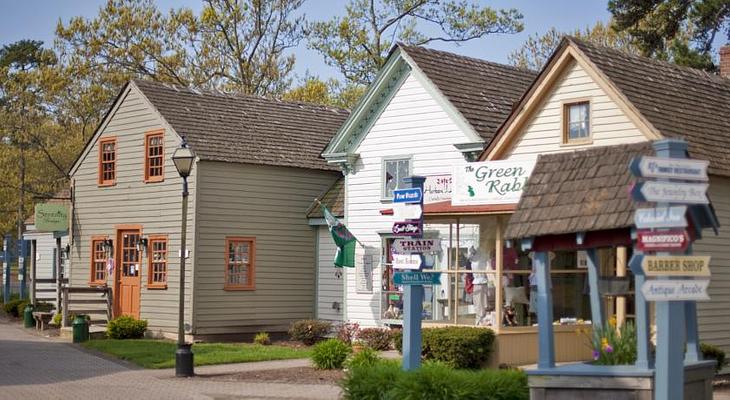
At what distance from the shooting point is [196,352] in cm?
2567

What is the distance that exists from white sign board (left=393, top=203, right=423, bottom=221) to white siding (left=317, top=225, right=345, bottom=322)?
13971 millimetres

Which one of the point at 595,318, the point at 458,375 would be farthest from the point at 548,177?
the point at 458,375

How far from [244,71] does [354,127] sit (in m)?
23.1

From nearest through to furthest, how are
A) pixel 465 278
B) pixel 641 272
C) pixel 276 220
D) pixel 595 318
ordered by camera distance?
pixel 641 272 < pixel 595 318 < pixel 465 278 < pixel 276 220

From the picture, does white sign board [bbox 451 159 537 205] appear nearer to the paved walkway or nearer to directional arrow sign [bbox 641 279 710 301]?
the paved walkway

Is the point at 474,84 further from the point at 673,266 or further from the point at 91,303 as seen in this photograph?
the point at 673,266

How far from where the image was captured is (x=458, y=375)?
14.9 metres

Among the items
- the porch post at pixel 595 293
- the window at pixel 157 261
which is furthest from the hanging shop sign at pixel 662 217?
the window at pixel 157 261

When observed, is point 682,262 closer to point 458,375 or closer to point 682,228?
point 682,228

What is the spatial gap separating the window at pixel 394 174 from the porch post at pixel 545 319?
42.7 ft

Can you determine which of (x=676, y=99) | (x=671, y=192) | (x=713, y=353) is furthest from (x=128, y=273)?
(x=671, y=192)

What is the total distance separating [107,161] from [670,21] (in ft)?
61.6

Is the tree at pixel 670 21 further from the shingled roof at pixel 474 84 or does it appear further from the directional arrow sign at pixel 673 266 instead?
the directional arrow sign at pixel 673 266

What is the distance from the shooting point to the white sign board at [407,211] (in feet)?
52.9
